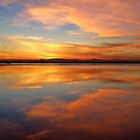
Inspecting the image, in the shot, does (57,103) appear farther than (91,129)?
Yes

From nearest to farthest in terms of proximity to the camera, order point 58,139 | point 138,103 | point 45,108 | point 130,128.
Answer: point 58,139, point 130,128, point 45,108, point 138,103

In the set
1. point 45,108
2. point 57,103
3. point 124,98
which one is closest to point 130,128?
point 45,108

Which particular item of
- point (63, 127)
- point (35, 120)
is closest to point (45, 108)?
point (35, 120)

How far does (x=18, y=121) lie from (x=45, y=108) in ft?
7.45

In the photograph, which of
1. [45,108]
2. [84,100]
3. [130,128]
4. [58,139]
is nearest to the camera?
[58,139]

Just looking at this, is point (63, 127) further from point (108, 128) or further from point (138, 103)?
point (138, 103)

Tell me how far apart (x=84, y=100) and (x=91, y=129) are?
16.3ft

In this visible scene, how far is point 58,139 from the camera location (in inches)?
259

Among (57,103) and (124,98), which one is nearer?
(57,103)

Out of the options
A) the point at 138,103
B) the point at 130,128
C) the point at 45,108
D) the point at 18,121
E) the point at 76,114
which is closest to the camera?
the point at 130,128

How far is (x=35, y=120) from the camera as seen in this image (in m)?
8.37

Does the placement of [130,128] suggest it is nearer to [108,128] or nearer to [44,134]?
[108,128]

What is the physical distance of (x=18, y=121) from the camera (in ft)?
27.1

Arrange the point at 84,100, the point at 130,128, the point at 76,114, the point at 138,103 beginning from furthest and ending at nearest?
the point at 84,100
the point at 138,103
the point at 76,114
the point at 130,128
